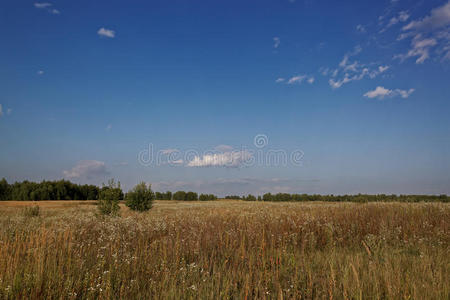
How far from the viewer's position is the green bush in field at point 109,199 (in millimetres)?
16953

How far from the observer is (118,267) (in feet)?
17.4

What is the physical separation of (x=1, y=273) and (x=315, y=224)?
933cm

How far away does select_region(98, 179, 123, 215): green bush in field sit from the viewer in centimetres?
1695

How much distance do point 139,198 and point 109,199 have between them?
6181 millimetres

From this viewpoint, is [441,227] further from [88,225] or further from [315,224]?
[88,225]

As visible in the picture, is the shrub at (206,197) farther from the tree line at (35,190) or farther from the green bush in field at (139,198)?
the green bush in field at (139,198)

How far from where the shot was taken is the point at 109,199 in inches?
685

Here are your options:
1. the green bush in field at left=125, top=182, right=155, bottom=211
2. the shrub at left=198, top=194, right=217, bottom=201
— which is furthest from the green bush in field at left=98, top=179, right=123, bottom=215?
the shrub at left=198, top=194, right=217, bottom=201

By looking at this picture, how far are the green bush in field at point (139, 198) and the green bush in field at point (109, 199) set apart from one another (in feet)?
18.2

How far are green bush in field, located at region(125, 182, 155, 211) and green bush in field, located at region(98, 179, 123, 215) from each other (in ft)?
18.2

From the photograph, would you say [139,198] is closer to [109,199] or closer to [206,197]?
[109,199]

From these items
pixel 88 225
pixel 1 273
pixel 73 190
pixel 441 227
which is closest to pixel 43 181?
pixel 73 190

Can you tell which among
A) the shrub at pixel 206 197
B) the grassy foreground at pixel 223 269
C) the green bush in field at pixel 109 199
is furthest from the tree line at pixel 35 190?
the grassy foreground at pixel 223 269

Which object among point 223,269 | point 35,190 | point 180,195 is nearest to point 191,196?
point 180,195
